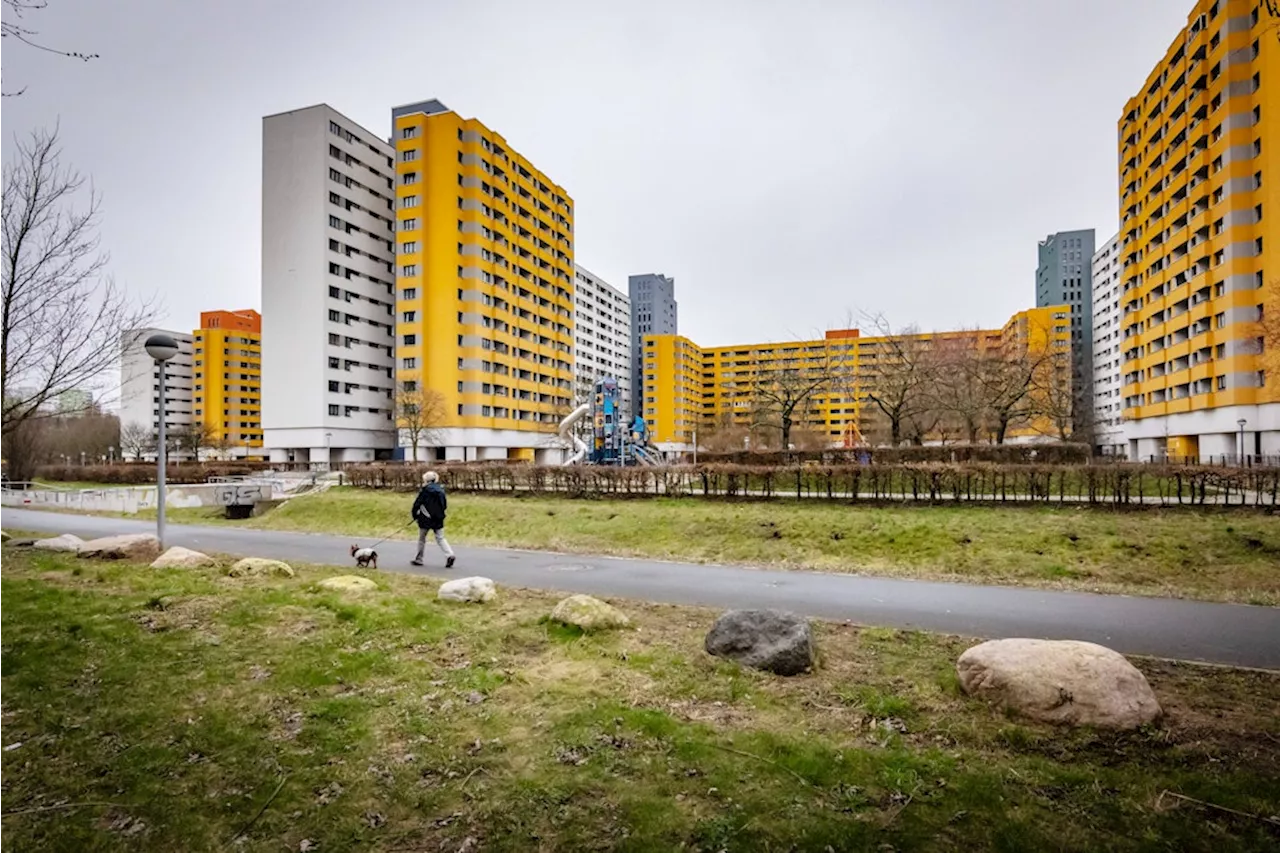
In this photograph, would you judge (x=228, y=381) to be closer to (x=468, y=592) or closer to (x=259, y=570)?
(x=259, y=570)

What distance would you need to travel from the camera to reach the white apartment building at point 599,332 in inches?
3959

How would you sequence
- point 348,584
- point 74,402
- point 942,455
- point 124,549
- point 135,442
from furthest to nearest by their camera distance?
point 135,442, point 942,455, point 74,402, point 124,549, point 348,584

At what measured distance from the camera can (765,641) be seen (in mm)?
5973

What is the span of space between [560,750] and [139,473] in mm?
47962

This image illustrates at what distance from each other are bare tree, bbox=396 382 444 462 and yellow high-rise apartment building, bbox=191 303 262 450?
53829mm

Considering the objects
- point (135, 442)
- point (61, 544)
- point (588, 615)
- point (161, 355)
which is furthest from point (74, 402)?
point (135, 442)

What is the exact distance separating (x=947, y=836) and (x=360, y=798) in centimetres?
319

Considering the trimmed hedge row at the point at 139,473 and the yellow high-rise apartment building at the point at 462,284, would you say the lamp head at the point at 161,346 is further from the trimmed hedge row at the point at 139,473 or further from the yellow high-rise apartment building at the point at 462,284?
the yellow high-rise apartment building at the point at 462,284

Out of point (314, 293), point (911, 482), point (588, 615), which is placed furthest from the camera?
point (314, 293)

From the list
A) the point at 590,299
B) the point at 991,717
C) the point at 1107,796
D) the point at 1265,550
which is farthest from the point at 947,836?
the point at 590,299

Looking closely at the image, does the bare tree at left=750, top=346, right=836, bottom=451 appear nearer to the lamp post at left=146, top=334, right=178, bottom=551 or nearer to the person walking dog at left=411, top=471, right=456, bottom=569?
the person walking dog at left=411, top=471, right=456, bottom=569

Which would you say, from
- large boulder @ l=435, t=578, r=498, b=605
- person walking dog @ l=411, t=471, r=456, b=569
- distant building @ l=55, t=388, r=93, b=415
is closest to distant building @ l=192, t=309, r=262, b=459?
distant building @ l=55, t=388, r=93, b=415

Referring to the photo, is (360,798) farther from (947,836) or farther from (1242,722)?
(1242,722)

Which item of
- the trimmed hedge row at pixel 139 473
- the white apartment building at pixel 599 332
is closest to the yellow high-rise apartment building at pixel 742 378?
the white apartment building at pixel 599 332
